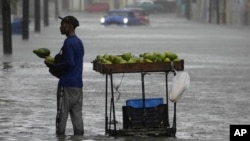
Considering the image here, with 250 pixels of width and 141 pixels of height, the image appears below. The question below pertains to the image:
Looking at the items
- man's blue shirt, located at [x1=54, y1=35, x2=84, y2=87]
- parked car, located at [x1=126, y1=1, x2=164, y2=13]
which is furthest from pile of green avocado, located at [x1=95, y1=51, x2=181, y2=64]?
parked car, located at [x1=126, y1=1, x2=164, y2=13]

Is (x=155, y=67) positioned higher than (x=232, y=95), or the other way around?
(x=155, y=67)

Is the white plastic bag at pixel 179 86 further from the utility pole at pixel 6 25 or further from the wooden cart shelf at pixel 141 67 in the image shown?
the utility pole at pixel 6 25

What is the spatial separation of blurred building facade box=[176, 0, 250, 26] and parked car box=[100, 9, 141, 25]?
7.88 metres

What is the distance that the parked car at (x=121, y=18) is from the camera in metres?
83.8

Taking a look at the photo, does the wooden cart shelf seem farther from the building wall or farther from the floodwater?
the building wall

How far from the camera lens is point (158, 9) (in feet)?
450

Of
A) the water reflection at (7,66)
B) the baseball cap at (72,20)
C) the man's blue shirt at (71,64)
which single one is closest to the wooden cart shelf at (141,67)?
the man's blue shirt at (71,64)

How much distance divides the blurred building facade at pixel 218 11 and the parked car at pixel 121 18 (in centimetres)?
788

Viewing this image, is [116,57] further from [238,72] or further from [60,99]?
[238,72]

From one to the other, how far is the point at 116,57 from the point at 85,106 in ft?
14.9

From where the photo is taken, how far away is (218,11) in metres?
101

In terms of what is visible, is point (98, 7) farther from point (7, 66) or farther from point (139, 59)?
point (139, 59)

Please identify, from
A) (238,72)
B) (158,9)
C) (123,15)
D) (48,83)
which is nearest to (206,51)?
(238,72)

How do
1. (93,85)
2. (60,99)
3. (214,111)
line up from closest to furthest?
(60,99) < (214,111) < (93,85)
